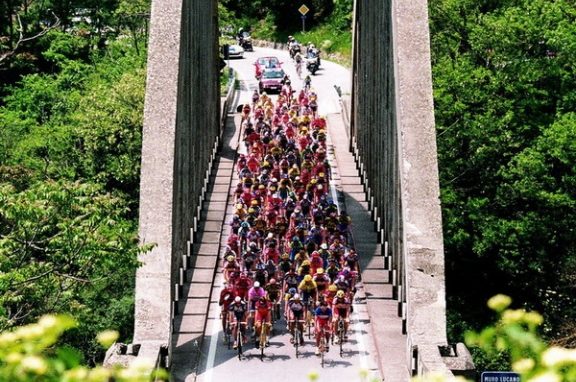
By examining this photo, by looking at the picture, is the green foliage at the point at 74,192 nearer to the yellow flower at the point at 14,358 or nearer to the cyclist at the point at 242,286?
the cyclist at the point at 242,286

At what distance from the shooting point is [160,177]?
18469mm

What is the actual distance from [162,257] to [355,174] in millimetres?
13707

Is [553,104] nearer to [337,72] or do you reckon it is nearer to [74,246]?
[74,246]

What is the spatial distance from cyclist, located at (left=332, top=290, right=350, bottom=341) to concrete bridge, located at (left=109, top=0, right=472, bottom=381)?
3.63ft

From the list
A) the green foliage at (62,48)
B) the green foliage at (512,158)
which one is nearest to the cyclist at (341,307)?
the green foliage at (512,158)

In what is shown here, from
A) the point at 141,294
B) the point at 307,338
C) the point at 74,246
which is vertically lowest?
the point at 307,338

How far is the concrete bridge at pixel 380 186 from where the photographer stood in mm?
16766

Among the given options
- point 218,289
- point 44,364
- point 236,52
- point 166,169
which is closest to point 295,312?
point 166,169

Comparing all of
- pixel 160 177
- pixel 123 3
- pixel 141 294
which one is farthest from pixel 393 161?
pixel 123 3

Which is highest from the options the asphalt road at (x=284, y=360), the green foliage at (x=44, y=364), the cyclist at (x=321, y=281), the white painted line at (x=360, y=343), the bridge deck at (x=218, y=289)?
the green foliage at (x=44, y=364)

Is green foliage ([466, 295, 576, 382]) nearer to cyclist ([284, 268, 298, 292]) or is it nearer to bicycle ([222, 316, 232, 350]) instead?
bicycle ([222, 316, 232, 350])

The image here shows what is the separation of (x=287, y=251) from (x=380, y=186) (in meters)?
4.58

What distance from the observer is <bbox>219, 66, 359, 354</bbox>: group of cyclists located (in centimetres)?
1784

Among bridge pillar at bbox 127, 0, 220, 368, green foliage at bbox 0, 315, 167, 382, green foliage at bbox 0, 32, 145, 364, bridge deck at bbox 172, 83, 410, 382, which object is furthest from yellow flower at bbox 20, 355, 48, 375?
bridge deck at bbox 172, 83, 410, 382
